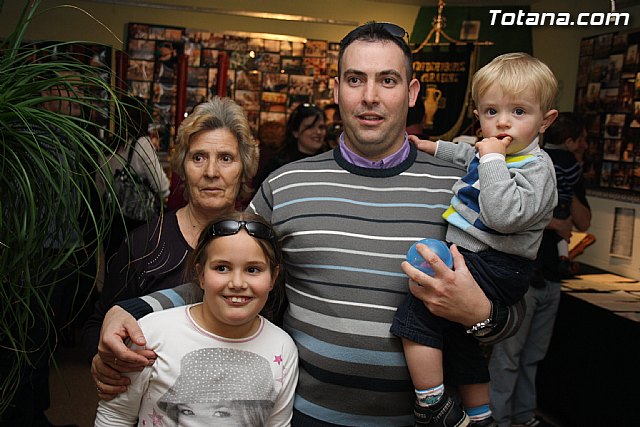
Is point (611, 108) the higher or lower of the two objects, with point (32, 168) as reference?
higher

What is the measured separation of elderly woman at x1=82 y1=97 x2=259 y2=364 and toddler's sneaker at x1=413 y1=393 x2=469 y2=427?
2.56ft

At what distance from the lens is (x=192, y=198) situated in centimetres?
223

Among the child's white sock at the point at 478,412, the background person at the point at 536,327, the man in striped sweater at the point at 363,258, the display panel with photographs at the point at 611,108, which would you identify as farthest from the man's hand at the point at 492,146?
the display panel with photographs at the point at 611,108

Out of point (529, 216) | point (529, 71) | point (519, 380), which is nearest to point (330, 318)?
point (529, 216)

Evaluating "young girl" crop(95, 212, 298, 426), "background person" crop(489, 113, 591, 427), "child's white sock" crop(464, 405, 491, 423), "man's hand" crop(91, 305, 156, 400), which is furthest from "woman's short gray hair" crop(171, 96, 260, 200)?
"background person" crop(489, 113, 591, 427)

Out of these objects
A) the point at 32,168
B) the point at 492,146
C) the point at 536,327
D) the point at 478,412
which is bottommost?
the point at 536,327

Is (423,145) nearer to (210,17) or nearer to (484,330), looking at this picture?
(484,330)

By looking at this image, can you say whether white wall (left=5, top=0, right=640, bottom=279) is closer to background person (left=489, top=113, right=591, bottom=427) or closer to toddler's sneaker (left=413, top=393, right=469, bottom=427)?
background person (left=489, top=113, right=591, bottom=427)

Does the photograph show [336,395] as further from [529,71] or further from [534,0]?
[534,0]

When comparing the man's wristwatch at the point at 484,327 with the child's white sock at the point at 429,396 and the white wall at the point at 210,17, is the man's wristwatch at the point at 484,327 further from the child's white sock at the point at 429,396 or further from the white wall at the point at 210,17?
the white wall at the point at 210,17

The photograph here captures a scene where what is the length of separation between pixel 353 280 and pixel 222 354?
0.36m

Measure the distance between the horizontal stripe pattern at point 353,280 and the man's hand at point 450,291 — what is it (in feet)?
0.28

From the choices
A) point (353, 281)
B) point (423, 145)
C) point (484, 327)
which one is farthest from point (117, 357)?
point (423, 145)

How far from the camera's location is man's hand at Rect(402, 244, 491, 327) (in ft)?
5.45
